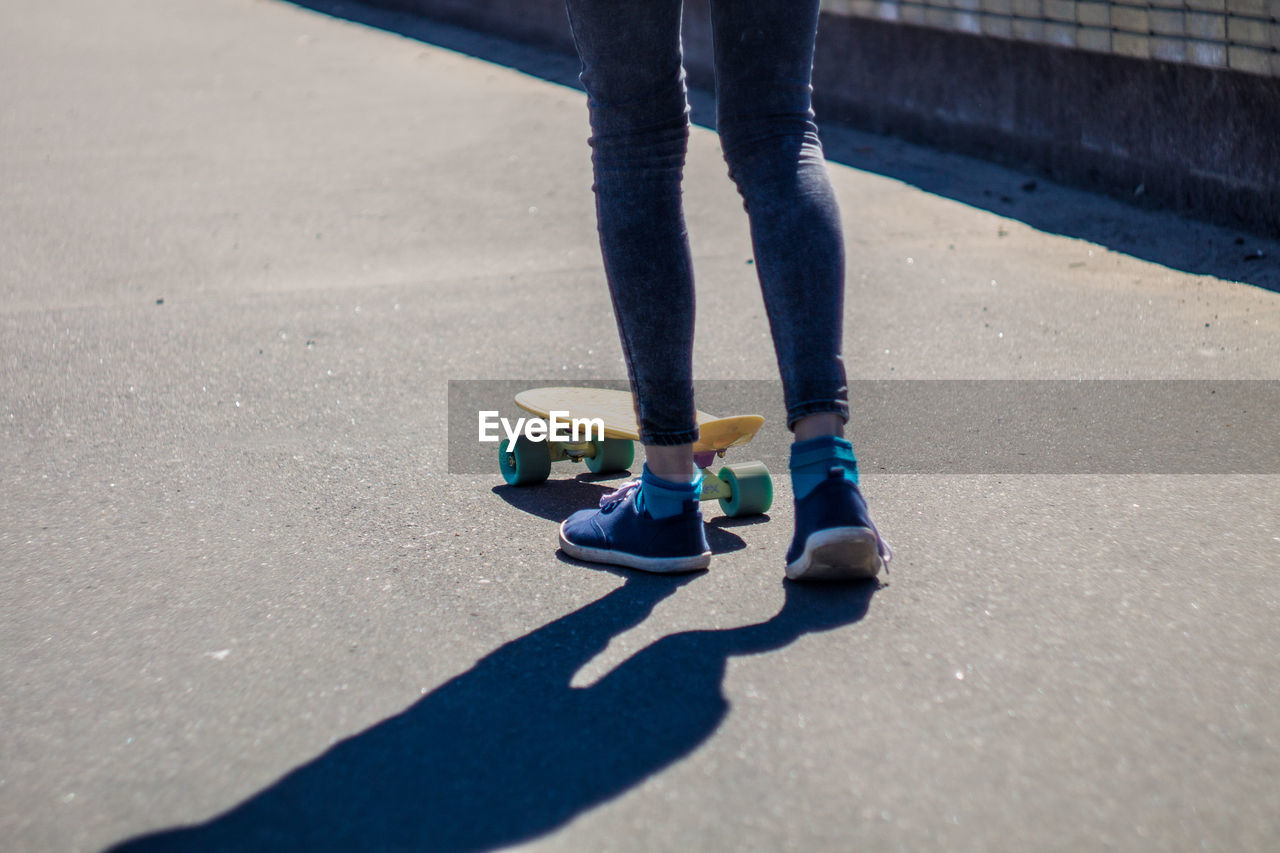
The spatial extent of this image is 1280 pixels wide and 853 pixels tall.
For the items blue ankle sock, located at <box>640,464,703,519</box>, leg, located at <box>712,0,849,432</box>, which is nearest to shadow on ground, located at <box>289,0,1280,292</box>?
leg, located at <box>712,0,849,432</box>

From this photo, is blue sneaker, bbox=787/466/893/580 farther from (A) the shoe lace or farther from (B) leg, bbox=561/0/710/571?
(A) the shoe lace

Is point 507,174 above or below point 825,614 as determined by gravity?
above

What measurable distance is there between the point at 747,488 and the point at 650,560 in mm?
358

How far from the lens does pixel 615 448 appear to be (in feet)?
9.57

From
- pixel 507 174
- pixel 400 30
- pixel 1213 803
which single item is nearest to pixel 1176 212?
pixel 507 174

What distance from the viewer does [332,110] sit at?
7121 mm

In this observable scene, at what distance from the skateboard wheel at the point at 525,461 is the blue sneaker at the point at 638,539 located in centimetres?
41

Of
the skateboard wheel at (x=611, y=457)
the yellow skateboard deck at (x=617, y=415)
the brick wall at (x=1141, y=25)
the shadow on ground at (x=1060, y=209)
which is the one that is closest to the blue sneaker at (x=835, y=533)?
the yellow skateboard deck at (x=617, y=415)

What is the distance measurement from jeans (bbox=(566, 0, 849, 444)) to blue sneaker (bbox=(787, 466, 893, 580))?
0.13m

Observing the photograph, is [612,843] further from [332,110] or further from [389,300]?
[332,110]

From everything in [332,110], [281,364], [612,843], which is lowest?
[612,843]

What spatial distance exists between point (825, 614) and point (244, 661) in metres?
0.93

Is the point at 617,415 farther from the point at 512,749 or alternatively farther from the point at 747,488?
the point at 512,749

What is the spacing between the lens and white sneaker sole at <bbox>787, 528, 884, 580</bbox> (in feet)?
7.00
